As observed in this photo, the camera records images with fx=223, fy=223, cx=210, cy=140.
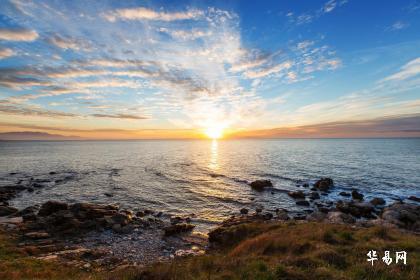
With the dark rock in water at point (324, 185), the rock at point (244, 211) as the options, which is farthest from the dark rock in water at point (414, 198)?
the rock at point (244, 211)

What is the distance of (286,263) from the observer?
438 inches

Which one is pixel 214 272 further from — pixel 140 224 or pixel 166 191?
pixel 166 191

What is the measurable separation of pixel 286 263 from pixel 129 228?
19883mm

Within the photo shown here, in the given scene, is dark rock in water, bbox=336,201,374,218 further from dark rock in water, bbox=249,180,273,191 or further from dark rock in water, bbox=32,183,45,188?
dark rock in water, bbox=32,183,45,188

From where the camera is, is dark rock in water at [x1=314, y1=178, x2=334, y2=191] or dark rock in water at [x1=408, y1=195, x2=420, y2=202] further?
dark rock in water at [x1=314, y1=178, x2=334, y2=191]

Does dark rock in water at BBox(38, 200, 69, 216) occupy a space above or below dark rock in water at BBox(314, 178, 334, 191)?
above

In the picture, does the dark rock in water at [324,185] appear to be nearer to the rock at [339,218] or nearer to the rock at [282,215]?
the rock at [282,215]

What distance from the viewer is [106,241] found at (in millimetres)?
22219

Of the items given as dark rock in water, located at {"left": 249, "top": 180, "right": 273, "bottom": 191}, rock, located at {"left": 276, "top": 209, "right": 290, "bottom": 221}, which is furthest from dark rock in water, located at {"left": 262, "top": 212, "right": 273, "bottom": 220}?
dark rock in water, located at {"left": 249, "top": 180, "right": 273, "bottom": 191}

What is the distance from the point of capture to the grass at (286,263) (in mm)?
9625

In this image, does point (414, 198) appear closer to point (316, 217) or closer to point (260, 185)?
point (316, 217)

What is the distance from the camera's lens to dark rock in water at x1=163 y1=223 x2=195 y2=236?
958 inches

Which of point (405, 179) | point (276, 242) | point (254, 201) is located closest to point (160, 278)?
point (276, 242)

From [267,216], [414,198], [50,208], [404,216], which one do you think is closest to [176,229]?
[267,216]
